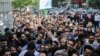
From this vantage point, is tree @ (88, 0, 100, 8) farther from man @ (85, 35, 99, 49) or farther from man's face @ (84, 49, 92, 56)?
man's face @ (84, 49, 92, 56)

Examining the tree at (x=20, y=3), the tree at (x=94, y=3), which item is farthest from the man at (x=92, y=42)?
the tree at (x=94, y=3)

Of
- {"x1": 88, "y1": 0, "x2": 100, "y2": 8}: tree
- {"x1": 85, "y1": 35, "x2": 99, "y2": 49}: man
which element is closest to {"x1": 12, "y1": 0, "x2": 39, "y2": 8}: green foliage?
{"x1": 88, "y1": 0, "x2": 100, "y2": 8}: tree

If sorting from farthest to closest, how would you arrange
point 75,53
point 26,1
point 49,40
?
point 26,1, point 49,40, point 75,53

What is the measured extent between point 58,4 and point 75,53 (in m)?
78.3

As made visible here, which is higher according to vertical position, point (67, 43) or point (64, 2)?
point (67, 43)

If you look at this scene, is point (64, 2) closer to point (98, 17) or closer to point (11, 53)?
point (98, 17)

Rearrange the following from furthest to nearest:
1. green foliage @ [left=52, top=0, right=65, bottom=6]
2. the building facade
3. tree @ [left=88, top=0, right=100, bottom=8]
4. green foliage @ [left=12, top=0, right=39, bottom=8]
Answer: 1. green foliage @ [left=52, top=0, right=65, bottom=6]
2. tree @ [left=88, top=0, right=100, bottom=8]
3. green foliage @ [left=12, top=0, right=39, bottom=8]
4. the building facade

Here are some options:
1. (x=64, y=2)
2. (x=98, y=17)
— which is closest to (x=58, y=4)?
(x=64, y=2)

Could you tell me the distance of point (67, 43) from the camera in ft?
51.8

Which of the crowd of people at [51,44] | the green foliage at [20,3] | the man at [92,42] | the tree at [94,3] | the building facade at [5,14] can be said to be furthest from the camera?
the tree at [94,3]

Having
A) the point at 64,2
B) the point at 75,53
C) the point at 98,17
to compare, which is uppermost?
the point at 75,53

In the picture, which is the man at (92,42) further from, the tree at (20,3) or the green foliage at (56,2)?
the green foliage at (56,2)

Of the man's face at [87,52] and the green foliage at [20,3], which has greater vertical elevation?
the man's face at [87,52]

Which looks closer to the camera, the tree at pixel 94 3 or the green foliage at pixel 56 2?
the tree at pixel 94 3
